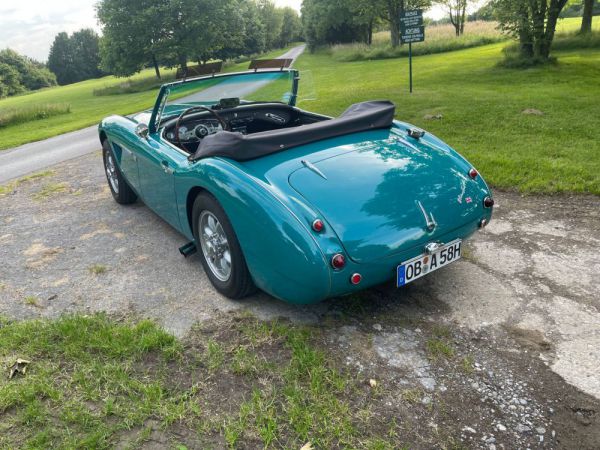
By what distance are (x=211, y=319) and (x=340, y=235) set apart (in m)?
1.11

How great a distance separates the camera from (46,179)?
7.40 metres

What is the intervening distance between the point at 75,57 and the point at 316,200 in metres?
86.5

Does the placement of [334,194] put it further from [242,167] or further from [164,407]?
[164,407]

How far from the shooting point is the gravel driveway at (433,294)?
2.49 meters

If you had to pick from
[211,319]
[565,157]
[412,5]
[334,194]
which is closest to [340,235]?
[334,194]

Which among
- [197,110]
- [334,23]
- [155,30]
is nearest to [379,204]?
[197,110]

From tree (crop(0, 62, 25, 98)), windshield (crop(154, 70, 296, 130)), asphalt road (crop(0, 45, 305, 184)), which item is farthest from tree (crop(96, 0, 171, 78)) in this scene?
tree (crop(0, 62, 25, 98))

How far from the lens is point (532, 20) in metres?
13.7

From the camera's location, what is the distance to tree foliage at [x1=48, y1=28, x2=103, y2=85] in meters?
75.4

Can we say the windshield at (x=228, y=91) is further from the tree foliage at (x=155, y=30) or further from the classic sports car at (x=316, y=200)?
the tree foliage at (x=155, y=30)

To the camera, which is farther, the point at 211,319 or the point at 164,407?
the point at 211,319

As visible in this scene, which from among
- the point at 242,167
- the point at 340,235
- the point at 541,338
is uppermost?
the point at 242,167

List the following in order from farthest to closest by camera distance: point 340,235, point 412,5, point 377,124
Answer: point 412,5 → point 377,124 → point 340,235

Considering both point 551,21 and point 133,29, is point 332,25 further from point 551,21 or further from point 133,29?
point 551,21
